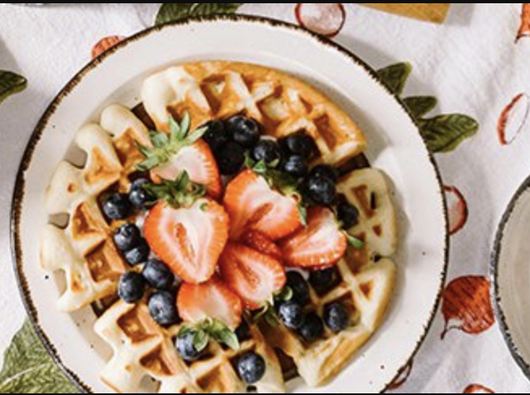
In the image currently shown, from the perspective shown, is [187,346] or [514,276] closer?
[187,346]

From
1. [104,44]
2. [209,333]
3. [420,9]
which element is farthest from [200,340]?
[420,9]

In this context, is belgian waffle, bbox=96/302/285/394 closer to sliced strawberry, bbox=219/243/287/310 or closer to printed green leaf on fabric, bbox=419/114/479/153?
sliced strawberry, bbox=219/243/287/310

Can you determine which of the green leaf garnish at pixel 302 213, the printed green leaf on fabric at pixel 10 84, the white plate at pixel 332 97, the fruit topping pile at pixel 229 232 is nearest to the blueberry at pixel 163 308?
the fruit topping pile at pixel 229 232

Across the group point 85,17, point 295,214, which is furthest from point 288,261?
point 85,17

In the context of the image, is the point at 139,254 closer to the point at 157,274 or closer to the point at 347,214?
the point at 157,274

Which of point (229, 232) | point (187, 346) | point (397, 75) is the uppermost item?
point (397, 75)

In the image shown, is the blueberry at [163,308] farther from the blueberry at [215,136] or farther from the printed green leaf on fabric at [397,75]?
the printed green leaf on fabric at [397,75]
